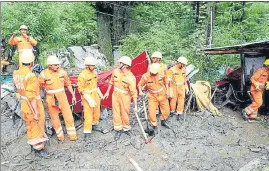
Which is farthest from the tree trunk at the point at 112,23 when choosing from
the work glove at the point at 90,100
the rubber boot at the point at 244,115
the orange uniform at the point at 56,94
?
the orange uniform at the point at 56,94

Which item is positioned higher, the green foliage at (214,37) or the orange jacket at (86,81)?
the green foliage at (214,37)

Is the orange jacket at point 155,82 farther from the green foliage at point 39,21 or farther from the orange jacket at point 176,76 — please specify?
the green foliage at point 39,21

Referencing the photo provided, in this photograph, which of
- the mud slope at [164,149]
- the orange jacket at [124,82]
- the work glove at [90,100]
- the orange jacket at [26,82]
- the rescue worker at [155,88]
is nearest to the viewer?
the orange jacket at [26,82]

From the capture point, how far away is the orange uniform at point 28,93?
598 centimetres

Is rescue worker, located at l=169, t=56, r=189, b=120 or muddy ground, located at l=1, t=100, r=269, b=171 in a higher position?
rescue worker, located at l=169, t=56, r=189, b=120

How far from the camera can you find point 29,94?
236 inches

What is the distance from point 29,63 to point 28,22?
Answer: 204 inches

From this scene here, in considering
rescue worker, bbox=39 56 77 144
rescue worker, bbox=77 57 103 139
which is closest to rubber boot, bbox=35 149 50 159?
rescue worker, bbox=39 56 77 144

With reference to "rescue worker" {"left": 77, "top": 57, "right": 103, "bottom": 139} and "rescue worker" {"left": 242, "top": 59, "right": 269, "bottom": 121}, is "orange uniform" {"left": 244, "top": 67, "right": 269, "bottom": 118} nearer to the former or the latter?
"rescue worker" {"left": 242, "top": 59, "right": 269, "bottom": 121}

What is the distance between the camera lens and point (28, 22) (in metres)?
10.8

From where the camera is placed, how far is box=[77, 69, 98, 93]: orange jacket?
6.82m

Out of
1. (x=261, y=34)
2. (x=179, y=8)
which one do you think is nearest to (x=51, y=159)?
(x=261, y=34)

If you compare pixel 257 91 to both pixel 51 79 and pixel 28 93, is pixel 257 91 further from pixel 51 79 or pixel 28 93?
pixel 28 93

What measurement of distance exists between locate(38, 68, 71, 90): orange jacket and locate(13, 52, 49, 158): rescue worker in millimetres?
357
